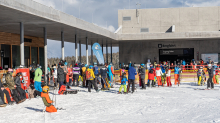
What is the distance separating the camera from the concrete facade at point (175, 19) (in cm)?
3525

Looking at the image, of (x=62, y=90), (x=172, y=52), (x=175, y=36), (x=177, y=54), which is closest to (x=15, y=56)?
(x=62, y=90)

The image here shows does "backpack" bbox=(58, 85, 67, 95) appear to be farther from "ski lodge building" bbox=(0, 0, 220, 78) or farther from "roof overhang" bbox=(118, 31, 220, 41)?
"roof overhang" bbox=(118, 31, 220, 41)

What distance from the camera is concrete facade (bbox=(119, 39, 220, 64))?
33.6 metres

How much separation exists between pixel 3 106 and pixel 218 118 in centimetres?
782

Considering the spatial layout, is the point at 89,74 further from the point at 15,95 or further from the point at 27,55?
the point at 27,55

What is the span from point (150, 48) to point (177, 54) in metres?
3.68

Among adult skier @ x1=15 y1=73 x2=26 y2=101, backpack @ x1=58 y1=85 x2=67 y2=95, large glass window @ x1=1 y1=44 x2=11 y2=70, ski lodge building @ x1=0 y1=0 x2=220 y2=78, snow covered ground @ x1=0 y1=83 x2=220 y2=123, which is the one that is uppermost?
ski lodge building @ x1=0 y1=0 x2=220 y2=78

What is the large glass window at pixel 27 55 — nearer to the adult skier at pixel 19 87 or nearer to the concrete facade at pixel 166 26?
the concrete facade at pixel 166 26

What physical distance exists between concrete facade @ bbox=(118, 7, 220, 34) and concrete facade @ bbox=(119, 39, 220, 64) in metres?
2.63

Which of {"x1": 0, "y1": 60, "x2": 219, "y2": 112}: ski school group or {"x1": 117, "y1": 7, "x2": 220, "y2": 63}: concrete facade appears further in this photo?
{"x1": 117, "y1": 7, "x2": 220, "y2": 63}: concrete facade

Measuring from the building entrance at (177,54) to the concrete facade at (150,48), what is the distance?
466 millimetres

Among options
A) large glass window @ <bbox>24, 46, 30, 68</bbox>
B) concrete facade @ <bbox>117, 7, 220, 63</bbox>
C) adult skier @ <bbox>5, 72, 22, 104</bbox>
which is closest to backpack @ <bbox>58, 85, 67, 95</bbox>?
adult skier @ <bbox>5, 72, 22, 104</bbox>

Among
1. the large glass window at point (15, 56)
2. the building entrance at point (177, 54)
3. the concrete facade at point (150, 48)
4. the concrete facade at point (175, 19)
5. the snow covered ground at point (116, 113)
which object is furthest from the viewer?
the concrete facade at point (175, 19)

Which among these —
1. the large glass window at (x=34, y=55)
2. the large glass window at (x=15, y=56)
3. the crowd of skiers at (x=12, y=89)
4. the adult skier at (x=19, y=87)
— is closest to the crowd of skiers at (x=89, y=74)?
the crowd of skiers at (x=12, y=89)
